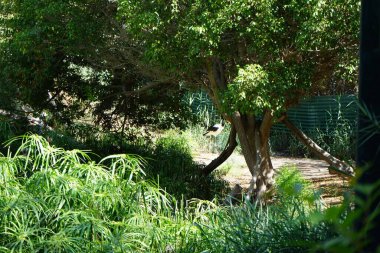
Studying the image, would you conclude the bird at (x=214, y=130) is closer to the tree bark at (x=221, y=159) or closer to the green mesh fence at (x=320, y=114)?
the green mesh fence at (x=320, y=114)

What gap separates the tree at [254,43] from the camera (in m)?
8.61

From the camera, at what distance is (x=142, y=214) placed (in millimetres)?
6223

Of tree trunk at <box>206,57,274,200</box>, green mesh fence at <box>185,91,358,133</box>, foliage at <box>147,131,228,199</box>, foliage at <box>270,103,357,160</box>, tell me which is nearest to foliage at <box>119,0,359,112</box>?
tree trunk at <box>206,57,274,200</box>

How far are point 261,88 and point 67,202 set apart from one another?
3.50 m

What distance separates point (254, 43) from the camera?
8992 mm

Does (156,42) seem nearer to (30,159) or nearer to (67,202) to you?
(30,159)

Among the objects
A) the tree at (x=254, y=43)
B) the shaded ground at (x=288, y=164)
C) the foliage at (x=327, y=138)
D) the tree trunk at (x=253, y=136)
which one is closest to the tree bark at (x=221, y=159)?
the shaded ground at (x=288, y=164)

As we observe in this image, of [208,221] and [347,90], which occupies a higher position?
[347,90]

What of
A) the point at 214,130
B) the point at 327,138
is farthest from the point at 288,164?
the point at 327,138

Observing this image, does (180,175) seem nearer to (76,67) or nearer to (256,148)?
(256,148)

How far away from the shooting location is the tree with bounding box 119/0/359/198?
8609 mm

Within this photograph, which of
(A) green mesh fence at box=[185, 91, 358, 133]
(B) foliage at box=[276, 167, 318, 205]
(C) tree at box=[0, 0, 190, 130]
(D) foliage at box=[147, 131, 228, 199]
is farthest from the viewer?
(A) green mesh fence at box=[185, 91, 358, 133]

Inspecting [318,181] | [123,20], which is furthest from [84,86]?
[318,181]

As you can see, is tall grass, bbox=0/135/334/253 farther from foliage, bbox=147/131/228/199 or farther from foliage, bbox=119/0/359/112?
foliage, bbox=147/131/228/199
